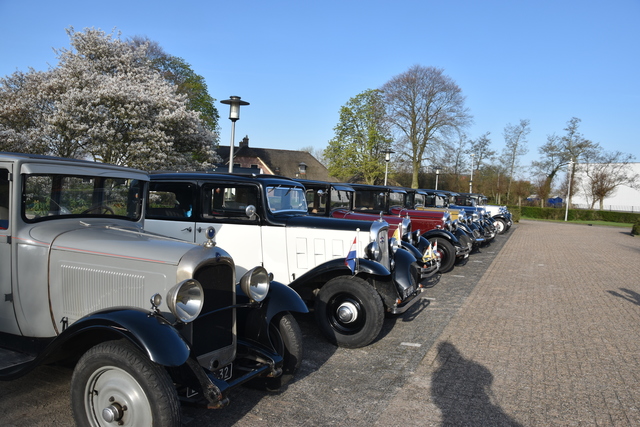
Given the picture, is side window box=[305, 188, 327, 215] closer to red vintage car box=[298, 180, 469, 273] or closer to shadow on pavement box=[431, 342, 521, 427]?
red vintage car box=[298, 180, 469, 273]

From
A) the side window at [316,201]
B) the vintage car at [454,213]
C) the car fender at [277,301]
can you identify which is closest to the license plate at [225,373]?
the car fender at [277,301]

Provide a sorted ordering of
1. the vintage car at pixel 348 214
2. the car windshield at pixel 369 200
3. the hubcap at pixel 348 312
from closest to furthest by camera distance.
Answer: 1. the hubcap at pixel 348 312
2. the vintage car at pixel 348 214
3. the car windshield at pixel 369 200

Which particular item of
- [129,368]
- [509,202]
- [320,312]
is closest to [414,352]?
[320,312]

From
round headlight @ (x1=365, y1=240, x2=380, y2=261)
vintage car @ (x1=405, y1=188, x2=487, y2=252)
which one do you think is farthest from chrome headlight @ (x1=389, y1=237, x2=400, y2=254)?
vintage car @ (x1=405, y1=188, x2=487, y2=252)

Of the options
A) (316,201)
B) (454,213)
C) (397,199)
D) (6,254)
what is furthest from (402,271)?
(454,213)

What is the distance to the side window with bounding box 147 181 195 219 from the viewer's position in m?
6.07

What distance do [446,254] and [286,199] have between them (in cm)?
594

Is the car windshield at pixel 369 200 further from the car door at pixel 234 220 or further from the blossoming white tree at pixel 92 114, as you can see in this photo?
the blossoming white tree at pixel 92 114

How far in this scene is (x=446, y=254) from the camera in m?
10.9

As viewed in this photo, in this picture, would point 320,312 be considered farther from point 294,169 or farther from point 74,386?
point 294,169

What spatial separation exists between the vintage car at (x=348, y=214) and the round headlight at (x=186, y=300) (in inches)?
186

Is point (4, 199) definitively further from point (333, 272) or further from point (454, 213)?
point (454, 213)

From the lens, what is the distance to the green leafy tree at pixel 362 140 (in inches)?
1508

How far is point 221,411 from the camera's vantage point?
3.61m
